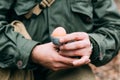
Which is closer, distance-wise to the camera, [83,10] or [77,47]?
[77,47]

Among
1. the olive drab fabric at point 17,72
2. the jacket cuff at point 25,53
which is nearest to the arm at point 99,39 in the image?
the jacket cuff at point 25,53

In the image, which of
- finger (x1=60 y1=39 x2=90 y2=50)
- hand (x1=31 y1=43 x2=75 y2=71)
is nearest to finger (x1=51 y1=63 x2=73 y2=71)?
hand (x1=31 y1=43 x2=75 y2=71)

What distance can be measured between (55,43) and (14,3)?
38cm

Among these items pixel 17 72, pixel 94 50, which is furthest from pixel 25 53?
pixel 94 50

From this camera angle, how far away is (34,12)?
254 centimetres

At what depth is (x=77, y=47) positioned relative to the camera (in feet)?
7.63

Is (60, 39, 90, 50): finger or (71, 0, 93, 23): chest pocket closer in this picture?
(60, 39, 90, 50): finger

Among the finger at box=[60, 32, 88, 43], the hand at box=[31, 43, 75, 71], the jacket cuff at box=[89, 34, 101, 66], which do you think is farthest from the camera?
the jacket cuff at box=[89, 34, 101, 66]

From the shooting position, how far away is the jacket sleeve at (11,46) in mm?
2414

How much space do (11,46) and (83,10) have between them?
0.45m

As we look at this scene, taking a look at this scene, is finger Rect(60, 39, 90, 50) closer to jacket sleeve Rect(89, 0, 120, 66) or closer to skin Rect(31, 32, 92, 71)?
skin Rect(31, 32, 92, 71)

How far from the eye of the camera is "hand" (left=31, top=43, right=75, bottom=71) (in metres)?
2.39

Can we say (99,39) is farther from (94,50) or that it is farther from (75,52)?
(75,52)

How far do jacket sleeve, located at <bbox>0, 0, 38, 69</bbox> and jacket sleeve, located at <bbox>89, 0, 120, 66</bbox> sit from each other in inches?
14.4
